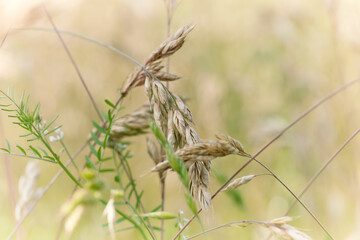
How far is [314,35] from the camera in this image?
3.79 m

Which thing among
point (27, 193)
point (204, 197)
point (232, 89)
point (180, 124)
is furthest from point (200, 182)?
point (232, 89)

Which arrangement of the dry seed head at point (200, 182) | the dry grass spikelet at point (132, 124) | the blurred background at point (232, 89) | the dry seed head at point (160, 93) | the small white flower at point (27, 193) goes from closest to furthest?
the dry seed head at point (200, 182) → the dry seed head at point (160, 93) → the dry grass spikelet at point (132, 124) → the small white flower at point (27, 193) → the blurred background at point (232, 89)

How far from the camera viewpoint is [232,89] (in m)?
3.47

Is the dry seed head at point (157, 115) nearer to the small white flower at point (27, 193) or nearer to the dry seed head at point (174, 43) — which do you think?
the dry seed head at point (174, 43)

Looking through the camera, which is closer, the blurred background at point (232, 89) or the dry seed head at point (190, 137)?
the dry seed head at point (190, 137)

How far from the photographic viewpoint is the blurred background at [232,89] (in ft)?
8.50

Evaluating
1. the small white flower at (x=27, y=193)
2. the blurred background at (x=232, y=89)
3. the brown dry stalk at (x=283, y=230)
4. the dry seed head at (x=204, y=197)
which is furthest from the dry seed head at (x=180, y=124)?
the blurred background at (x=232, y=89)

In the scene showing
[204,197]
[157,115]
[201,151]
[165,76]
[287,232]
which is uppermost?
[165,76]

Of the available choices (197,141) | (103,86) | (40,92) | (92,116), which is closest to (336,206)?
(197,141)

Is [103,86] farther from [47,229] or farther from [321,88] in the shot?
[321,88]

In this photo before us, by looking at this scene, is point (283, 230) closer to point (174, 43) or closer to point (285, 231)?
point (285, 231)

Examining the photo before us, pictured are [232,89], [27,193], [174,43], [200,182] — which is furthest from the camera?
[232,89]

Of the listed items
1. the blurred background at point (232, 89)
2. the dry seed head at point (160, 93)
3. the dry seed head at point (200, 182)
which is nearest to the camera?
the dry seed head at point (200, 182)

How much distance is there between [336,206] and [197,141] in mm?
1658
